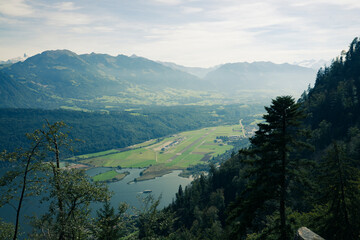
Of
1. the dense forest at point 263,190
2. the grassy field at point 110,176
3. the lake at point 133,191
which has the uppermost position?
the dense forest at point 263,190

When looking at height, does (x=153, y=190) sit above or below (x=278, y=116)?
below

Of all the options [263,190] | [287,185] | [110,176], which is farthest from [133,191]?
[287,185]

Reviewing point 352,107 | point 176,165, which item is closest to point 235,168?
point 352,107

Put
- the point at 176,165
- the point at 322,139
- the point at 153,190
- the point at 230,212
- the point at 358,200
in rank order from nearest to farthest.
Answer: the point at 230,212 < the point at 358,200 < the point at 322,139 < the point at 153,190 < the point at 176,165

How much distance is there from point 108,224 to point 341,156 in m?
24.6

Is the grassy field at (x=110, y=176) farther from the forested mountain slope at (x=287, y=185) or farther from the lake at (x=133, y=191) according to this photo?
the forested mountain slope at (x=287, y=185)

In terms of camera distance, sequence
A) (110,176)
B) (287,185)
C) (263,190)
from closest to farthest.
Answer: (263,190), (287,185), (110,176)

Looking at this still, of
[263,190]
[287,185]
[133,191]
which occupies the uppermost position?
[287,185]

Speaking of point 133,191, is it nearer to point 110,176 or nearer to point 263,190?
point 110,176

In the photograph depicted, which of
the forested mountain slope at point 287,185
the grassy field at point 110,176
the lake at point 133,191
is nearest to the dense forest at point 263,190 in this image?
the forested mountain slope at point 287,185

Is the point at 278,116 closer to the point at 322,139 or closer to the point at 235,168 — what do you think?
the point at 322,139

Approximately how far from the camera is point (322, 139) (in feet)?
266

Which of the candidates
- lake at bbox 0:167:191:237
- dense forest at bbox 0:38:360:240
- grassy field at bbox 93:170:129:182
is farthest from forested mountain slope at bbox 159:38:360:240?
grassy field at bbox 93:170:129:182

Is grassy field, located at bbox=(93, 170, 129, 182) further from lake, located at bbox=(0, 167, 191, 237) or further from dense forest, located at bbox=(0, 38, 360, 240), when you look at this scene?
dense forest, located at bbox=(0, 38, 360, 240)
